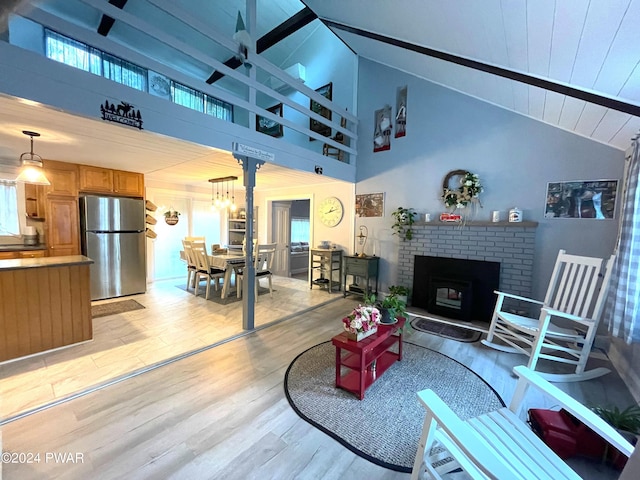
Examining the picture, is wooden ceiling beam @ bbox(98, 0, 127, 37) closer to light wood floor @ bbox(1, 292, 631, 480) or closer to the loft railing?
the loft railing

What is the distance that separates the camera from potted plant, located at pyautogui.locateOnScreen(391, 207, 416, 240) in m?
4.30

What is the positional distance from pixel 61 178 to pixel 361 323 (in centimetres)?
488

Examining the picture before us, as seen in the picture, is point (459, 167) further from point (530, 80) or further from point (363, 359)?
point (363, 359)

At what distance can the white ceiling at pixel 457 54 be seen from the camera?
1.59 m

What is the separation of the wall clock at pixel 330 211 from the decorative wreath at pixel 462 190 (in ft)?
6.45

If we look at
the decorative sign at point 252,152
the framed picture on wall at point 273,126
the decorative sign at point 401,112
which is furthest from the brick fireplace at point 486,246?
the framed picture on wall at point 273,126

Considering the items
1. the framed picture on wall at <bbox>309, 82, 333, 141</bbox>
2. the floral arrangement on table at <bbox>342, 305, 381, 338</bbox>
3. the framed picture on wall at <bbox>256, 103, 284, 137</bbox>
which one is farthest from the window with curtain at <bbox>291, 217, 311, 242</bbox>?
the floral arrangement on table at <bbox>342, 305, 381, 338</bbox>

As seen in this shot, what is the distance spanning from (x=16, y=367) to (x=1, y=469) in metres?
1.43

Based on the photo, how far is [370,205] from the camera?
4.89m

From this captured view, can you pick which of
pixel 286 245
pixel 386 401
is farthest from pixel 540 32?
pixel 286 245

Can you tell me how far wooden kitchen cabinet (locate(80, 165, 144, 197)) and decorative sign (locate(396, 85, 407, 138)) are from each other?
184 inches

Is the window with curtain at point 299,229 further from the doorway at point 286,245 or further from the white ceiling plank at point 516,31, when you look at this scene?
the white ceiling plank at point 516,31

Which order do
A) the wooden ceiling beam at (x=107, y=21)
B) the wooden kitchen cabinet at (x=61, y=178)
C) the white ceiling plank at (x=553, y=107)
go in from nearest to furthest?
the white ceiling plank at (x=553, y=107), the wooden ceiling beam at (x=107, y=21), the wooden kitchen cabinet at (x=61, y=178)

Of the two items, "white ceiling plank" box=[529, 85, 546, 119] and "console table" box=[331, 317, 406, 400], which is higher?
"white ceiling plank" box=[529, 85, 546, 119]
